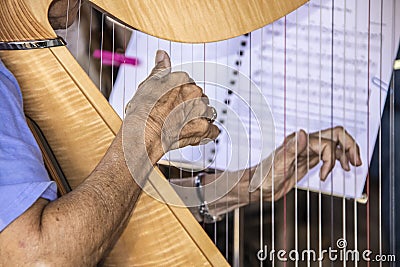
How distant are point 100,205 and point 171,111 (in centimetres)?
18

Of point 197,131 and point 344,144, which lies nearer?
point 197,131

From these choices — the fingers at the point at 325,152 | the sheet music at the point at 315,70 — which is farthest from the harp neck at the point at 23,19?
the fingers at the point at 325,152

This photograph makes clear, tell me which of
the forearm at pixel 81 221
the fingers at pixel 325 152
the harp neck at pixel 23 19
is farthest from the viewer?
the fingers at pixel 325 152

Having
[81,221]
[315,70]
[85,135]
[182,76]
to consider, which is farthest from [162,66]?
[315,70]

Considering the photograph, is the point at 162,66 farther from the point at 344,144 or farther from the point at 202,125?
the point at 344,144

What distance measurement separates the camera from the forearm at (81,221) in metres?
0.86

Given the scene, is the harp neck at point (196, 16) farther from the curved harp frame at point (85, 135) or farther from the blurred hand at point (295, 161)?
the blurred hand at point (295, 161)

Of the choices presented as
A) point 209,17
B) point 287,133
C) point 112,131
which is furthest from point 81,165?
point 287,133

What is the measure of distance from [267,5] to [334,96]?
732mm

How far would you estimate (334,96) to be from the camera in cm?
164

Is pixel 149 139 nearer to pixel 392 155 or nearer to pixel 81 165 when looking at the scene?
pixel 81 165

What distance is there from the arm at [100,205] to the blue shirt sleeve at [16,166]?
13 mm

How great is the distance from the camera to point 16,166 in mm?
886

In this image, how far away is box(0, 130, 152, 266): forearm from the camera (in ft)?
2.83
